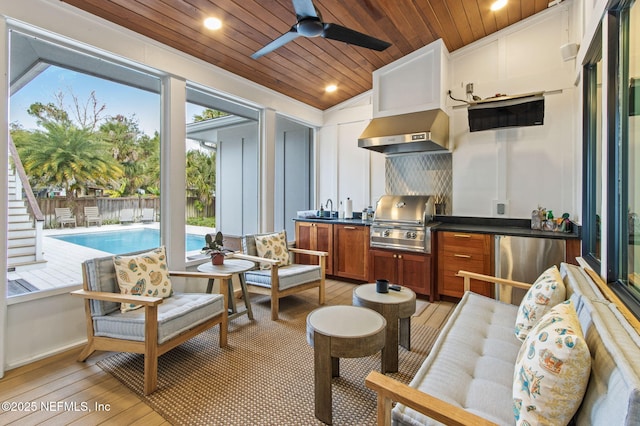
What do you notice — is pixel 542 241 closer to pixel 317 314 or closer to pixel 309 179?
pixel 317 314

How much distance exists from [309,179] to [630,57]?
4.25 meters

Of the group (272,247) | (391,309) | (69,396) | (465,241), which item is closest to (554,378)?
(391,309)

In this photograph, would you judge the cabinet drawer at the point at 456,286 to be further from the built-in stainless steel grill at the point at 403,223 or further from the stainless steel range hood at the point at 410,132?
the stainless steel range hood at the point at 410,132

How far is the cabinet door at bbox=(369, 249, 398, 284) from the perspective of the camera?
398 cm

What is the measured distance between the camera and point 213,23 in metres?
2.79

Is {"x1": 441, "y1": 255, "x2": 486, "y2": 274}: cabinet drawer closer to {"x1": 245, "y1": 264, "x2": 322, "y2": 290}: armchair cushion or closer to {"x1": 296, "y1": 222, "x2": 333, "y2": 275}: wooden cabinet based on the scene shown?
{"x1": 245, "y1": 264, "x2": 322, "y2": 290}: armchair cushion

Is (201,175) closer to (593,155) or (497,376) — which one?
(497,376)

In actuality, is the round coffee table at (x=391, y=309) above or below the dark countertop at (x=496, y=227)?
below

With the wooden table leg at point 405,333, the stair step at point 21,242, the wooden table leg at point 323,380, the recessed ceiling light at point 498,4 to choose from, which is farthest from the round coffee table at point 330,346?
the recessed ceiling light at point 498,4

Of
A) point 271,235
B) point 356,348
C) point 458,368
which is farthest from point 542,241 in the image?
point 271,235

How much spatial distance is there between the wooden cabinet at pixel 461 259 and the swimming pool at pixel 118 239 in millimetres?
3175

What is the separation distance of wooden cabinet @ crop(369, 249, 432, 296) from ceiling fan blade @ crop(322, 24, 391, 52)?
2361 mm

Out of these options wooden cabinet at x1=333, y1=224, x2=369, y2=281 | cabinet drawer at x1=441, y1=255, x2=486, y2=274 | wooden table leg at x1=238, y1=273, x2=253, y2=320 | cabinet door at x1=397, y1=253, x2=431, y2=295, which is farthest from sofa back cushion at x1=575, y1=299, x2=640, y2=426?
wooden cabinet at x1=333, y1=224, x2=369, y2=281

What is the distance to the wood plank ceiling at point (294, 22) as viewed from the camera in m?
2.60
